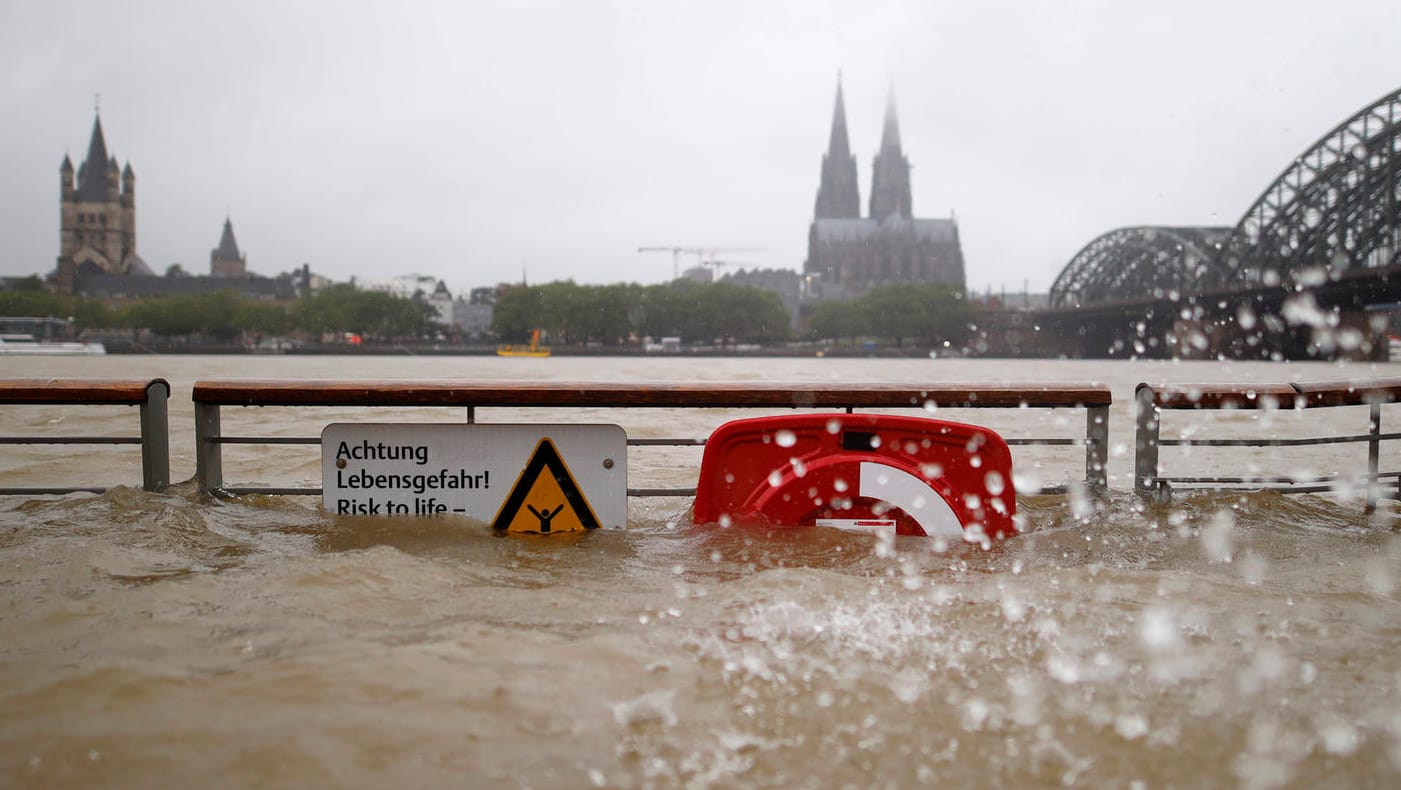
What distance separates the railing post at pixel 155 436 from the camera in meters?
4.77

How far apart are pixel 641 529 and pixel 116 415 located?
60.4 ft

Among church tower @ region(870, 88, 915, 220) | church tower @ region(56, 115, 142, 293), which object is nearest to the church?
church tower @ region(56, 115, 142, 293)

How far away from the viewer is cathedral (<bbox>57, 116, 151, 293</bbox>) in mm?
134750

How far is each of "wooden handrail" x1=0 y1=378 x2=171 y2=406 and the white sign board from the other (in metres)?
0.97

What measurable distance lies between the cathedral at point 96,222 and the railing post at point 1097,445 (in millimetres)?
152412

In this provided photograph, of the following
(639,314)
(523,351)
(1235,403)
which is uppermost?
(639,314)

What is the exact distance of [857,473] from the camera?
4117mm

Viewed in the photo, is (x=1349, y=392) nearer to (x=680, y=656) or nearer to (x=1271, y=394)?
(x=1271, y=394)

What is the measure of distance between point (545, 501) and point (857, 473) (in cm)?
143

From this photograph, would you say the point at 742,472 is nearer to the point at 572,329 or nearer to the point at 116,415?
the point at 116,415

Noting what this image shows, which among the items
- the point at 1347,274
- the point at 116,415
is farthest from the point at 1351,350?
the point at 116,415

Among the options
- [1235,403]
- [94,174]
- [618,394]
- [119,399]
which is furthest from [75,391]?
[94,174]

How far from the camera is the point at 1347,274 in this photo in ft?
199

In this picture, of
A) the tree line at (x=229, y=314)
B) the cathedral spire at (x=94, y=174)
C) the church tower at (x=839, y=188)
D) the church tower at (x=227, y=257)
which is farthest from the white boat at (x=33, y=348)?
the church tower at (x=839, y=188)
